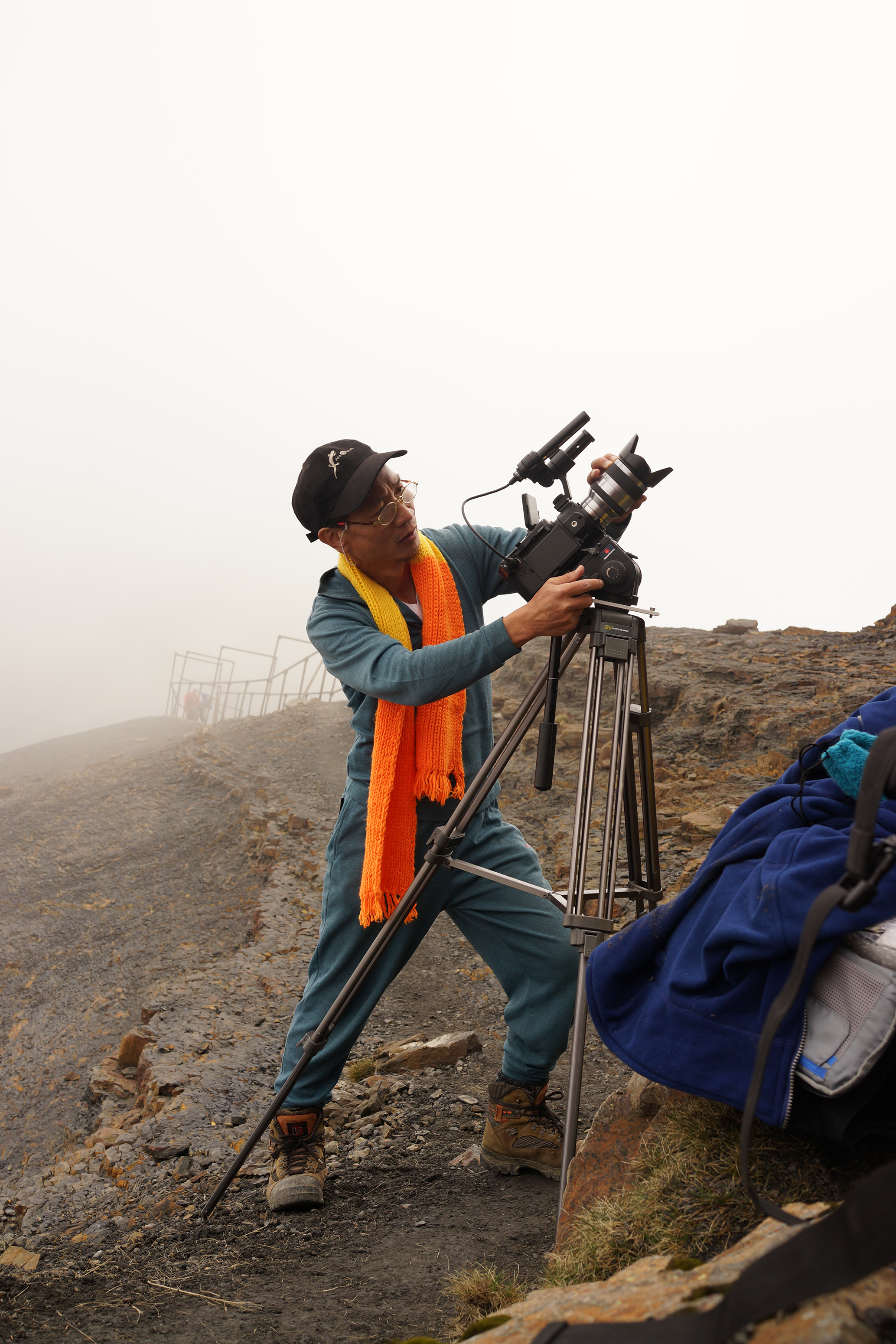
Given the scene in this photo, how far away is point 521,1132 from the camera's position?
9.37ft

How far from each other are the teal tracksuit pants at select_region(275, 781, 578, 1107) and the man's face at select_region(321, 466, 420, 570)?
0.95m

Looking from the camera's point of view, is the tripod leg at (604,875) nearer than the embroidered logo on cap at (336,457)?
Yes

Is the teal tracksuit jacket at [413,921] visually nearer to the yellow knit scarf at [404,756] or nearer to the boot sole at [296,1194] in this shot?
the yellow knit scarf at [404,756]

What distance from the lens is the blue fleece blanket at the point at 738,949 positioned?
59.3 inches

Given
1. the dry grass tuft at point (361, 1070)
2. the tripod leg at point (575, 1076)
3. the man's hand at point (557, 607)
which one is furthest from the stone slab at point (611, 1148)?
the dry grass tuft at point (361, 1070)

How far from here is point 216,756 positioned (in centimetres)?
1195

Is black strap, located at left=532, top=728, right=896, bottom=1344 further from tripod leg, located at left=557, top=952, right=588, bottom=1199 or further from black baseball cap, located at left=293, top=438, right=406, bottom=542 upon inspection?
black baseball cap, located at left=293, top=438, right=406, bottom=542

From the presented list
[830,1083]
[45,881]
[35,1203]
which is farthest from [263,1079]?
[45,881]

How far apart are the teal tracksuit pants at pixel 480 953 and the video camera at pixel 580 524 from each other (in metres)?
0.93

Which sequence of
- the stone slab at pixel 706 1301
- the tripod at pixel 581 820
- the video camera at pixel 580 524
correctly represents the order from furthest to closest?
the video camera at pixel 580 524 < the tripod at pixel 581 820 < the stone slab at pixel 706 1301

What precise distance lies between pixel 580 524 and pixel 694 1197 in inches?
67.0

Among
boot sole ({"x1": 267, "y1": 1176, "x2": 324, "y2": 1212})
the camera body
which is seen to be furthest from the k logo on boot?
the camera body

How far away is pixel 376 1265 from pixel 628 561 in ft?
7.04

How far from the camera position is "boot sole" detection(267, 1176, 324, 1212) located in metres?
2.77
